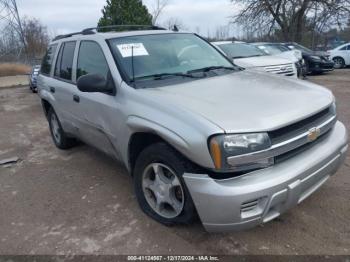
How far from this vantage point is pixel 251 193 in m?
2.43

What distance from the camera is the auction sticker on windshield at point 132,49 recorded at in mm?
3615

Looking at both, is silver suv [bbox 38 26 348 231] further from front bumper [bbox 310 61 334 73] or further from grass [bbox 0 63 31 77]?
grass [bbox 0 63 31 77]

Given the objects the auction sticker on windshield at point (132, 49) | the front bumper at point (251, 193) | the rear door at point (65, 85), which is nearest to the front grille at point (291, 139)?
the front bumper at point (251, 193)

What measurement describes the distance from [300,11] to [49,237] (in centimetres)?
2755

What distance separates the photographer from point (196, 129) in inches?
99.4

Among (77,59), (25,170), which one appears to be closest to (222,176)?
(77,59)

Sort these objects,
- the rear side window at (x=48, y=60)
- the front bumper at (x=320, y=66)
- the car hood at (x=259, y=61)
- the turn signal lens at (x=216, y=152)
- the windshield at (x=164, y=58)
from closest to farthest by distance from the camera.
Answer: the turn signal lens at (x=216, y=152), the windshield at (x=164, y=58), the rear side window at (x=48, y=60), the car hood at (x=259, y=61), the front bumper at (x=320, y=66)

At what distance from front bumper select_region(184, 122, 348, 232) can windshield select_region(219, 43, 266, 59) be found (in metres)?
7.48

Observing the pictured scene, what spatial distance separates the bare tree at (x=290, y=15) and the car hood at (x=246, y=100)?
2492 centimetres

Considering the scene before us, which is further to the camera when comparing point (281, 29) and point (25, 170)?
point (281, 29)

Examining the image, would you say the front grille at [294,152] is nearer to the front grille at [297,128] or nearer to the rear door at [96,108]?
the front grille at [297,128]

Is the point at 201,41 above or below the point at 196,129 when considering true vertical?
above

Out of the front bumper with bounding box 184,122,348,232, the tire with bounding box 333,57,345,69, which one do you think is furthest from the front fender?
the tire with bounding box 333,57,345,69

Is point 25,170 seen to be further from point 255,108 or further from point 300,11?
point 300,11
